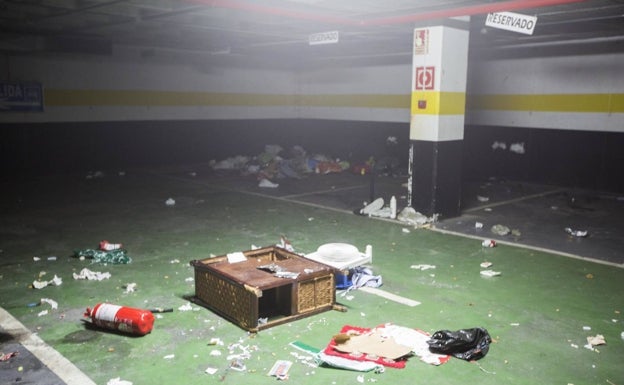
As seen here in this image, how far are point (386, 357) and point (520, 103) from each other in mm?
9322

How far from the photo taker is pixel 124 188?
35.1 ft

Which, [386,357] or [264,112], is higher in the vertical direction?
[264,112]

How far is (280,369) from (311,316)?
1.00m

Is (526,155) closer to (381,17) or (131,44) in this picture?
(381,17)

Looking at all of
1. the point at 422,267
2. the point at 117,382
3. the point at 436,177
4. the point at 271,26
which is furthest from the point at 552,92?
the point at 117,382

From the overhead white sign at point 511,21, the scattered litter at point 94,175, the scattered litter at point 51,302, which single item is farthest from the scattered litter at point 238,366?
the scattered litter at point 94,175

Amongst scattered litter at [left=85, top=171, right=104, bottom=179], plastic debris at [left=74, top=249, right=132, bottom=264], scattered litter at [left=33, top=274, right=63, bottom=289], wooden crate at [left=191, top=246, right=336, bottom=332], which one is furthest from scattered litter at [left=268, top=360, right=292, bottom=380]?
scattered litter at [left=85, top=171, right=104, bottom=179]

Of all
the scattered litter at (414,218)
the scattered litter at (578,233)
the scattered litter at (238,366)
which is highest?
the scattered litter at (414,218)

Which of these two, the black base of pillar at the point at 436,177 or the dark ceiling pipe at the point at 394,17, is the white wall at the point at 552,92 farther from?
the dark ceiling pipe at the point at 394,17

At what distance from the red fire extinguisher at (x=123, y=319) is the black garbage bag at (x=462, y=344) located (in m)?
2.18

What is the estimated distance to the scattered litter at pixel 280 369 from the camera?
3.53m

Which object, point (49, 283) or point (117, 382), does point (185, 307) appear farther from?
point (49, 283)

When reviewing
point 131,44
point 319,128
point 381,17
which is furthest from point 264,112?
point 381,17

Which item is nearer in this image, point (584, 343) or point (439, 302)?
point (584, 343)
